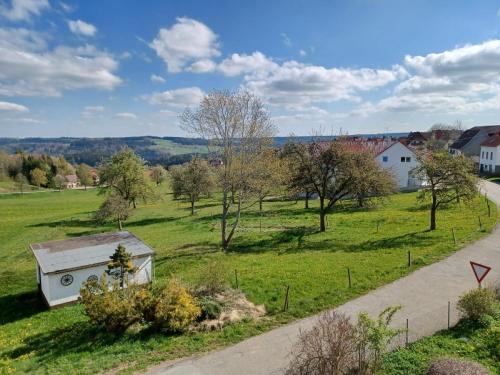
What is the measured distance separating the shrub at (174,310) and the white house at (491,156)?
65.3 m

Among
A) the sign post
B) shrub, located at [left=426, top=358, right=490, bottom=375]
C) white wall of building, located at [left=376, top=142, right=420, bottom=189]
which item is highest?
white wall of building, located at [left=376, top=142, right=420, bottom=189]

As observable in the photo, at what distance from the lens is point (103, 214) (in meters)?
39.4

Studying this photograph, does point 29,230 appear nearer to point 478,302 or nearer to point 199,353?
point 199,353

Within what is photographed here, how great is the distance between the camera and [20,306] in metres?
20.5

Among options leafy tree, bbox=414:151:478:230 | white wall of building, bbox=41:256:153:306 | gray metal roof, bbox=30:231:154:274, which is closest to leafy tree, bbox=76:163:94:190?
gray metal roof, bbox=30:231:154:274

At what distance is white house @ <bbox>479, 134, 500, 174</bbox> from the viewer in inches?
2424

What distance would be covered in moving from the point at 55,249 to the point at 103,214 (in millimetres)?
17349

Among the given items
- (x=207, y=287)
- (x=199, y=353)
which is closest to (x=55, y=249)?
(x=207, y=287)

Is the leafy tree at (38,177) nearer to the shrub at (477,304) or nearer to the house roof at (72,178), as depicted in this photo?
the house roof at (72,178)

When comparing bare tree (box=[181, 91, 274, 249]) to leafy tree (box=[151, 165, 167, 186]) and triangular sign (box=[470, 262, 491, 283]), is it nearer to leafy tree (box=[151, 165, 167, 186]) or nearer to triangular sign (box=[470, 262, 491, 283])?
triangular sign (box=[470, 262, 491, 283])

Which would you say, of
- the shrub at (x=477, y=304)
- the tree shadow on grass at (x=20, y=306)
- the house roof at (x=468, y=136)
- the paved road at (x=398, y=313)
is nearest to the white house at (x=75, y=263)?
the tree shadow on grass at (x=20, y=306)

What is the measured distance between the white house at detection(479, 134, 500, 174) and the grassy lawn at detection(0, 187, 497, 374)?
2874cm

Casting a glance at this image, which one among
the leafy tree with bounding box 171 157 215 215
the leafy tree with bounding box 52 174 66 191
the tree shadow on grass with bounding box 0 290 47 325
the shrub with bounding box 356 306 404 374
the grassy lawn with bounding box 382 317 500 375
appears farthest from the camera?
the leafy tree with bounding box 52 174 66 191

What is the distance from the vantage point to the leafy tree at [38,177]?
113 metres
